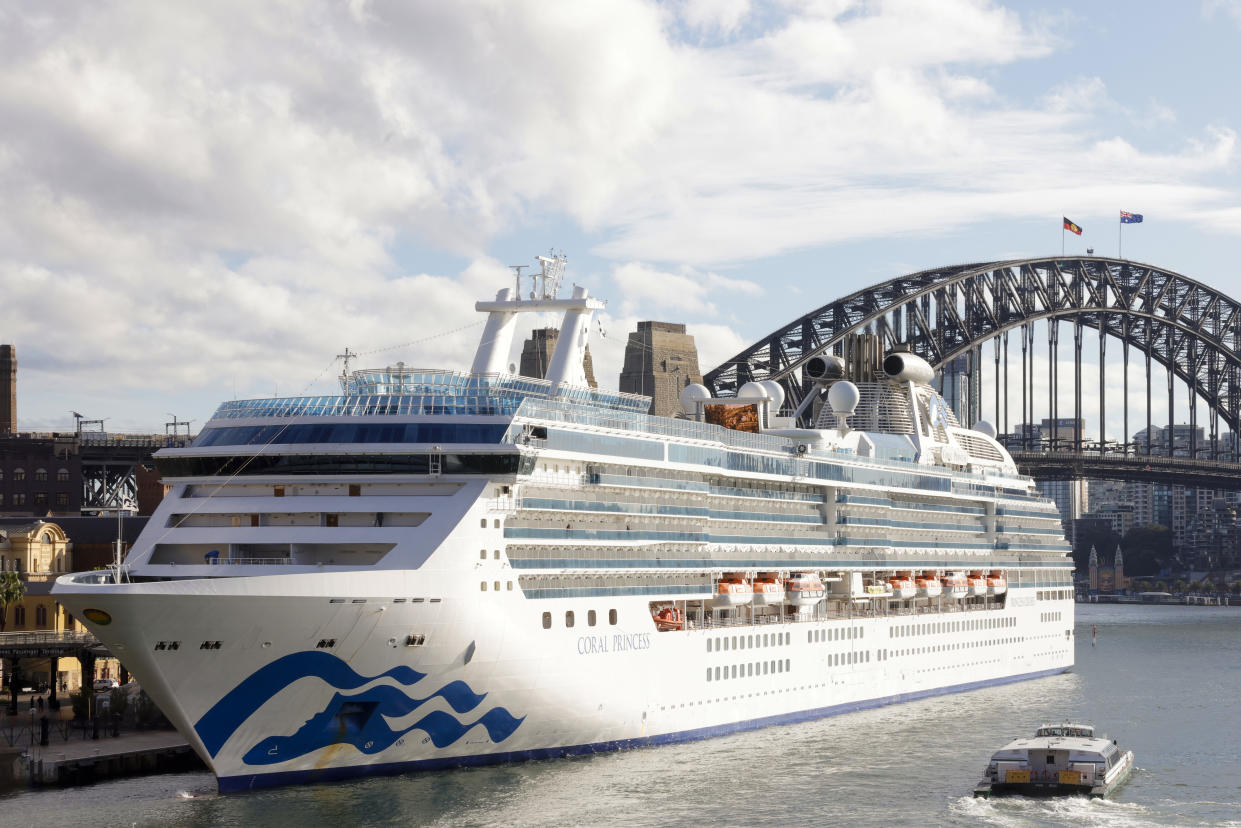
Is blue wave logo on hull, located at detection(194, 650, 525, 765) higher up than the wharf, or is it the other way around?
blue wave logo on hull, located at detection(194, 650, 525, 765)

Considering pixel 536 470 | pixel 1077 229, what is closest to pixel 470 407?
pixel 536 470

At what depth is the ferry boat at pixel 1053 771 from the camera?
4072 cm

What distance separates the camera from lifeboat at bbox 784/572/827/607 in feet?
173

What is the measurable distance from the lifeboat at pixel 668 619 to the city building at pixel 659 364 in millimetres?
52919

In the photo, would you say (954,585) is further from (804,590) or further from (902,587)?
(804,590)

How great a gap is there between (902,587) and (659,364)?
43200mm

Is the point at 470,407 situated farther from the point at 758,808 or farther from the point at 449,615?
the point at 758,808

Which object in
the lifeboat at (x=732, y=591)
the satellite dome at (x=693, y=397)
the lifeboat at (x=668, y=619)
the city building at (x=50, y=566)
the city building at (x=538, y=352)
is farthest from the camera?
the city building at (x=538, y=352)

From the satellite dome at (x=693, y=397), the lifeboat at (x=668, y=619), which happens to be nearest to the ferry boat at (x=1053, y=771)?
the lifeboat at (x=668, y=619)

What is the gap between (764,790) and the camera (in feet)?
132

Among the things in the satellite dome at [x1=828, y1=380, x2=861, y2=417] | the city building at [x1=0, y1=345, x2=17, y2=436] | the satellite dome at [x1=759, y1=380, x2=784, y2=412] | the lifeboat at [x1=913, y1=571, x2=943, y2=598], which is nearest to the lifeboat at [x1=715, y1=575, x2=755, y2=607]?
the lifeboat at [x1=913, y1=571, x2=943, y2=598]

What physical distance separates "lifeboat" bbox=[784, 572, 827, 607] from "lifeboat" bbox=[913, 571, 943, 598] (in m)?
9.36

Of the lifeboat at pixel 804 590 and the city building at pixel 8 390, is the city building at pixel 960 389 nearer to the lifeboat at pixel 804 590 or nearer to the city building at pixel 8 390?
the city building at pixel 8 390

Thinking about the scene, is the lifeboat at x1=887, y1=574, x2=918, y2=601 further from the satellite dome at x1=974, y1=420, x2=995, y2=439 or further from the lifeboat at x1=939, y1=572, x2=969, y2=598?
the satellite dome at x1=974, y1=420, x2=995, y2=439
